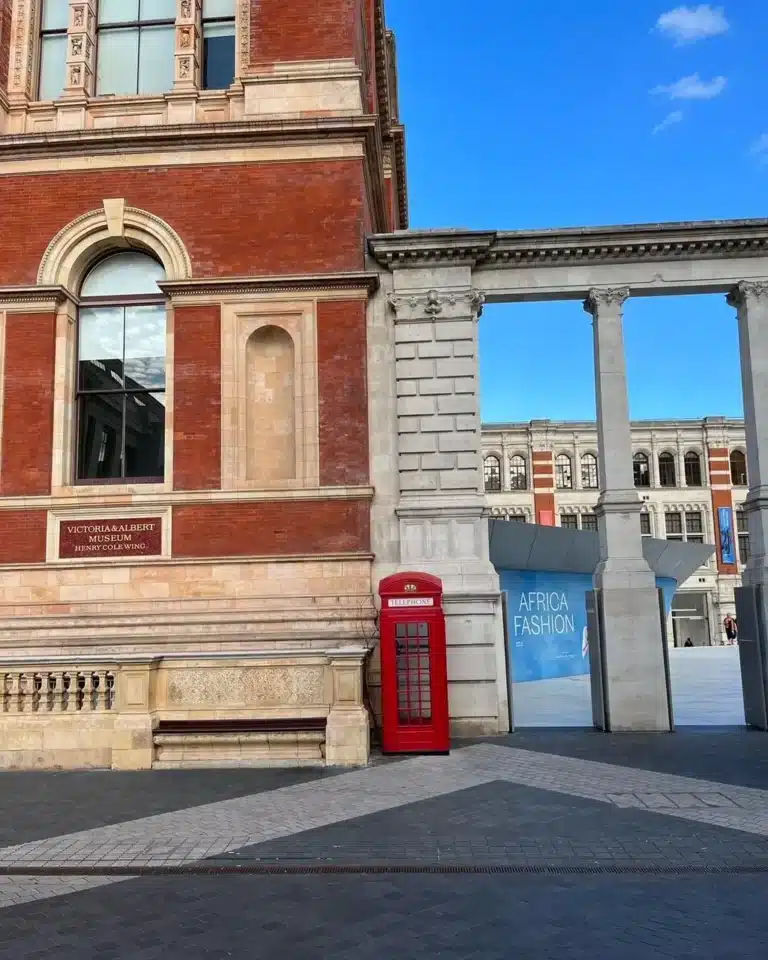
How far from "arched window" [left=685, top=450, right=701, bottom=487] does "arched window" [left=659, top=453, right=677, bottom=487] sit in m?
0.93

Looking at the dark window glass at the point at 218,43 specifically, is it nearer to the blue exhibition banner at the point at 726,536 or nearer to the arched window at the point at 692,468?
the blue exhibition banner at the point at 726,536

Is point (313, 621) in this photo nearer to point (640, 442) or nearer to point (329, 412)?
point (329, 412)

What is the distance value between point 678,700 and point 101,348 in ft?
44.1

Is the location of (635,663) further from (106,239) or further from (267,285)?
(106,239)

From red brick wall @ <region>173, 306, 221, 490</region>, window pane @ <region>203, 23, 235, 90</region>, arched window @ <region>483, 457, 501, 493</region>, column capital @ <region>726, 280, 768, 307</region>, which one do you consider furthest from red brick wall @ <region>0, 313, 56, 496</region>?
arched window @ <region>483, 457, 501, 493</region>

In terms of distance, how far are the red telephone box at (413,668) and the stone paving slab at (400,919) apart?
4946 mm

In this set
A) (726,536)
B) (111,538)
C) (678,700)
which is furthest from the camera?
(726,536)

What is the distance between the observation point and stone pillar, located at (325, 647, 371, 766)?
35.3 feet

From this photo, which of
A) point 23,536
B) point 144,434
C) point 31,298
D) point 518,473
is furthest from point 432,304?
point 518,473

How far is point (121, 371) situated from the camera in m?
14.1

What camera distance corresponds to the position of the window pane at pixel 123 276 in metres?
14.2

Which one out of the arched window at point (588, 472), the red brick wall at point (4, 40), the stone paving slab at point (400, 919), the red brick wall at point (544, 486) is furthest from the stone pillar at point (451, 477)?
the arched window at point (588, 472)

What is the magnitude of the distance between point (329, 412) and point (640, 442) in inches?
1919

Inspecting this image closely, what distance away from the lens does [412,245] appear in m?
13.8
